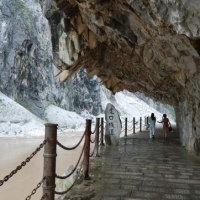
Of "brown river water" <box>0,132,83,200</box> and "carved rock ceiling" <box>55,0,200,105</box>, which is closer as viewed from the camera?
"carved rock ceiling" <box>55,0,200,105</box>

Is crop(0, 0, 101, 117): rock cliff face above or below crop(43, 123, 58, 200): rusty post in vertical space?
above

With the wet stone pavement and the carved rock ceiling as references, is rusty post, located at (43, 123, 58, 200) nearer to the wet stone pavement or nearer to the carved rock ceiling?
the wet stone pavement

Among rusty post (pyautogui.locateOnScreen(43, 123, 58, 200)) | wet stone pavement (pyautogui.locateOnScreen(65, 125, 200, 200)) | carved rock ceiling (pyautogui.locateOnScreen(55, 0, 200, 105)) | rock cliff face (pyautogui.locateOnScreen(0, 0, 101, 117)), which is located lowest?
wet stone pavement (pyautogui.locateOnScreen(65, 125, 200, 200))

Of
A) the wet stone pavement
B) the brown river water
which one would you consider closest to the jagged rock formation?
the wet stone pavement

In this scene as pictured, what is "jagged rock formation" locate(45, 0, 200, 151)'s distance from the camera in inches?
201

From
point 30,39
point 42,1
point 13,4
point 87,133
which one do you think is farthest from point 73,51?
point 13,4

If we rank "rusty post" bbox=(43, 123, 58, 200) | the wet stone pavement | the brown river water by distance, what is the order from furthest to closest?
the brown river water, the wet stone pavement, "rusty post" bbox=(43, 123, 58, 200)

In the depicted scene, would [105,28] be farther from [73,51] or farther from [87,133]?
[87,133]

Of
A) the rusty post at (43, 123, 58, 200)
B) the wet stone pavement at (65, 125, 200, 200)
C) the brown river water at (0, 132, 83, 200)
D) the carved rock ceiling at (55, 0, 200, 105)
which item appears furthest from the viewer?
the brown river water at (0, 132, 83, 200)

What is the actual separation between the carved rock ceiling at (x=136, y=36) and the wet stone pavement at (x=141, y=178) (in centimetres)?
241

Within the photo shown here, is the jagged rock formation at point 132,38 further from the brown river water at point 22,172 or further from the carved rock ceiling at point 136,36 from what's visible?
the brown river water at point 22,172

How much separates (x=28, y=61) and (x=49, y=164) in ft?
124

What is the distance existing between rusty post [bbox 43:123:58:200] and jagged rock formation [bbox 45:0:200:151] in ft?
9.86

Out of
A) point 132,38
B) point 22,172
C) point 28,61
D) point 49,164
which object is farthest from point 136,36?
point 28,61
